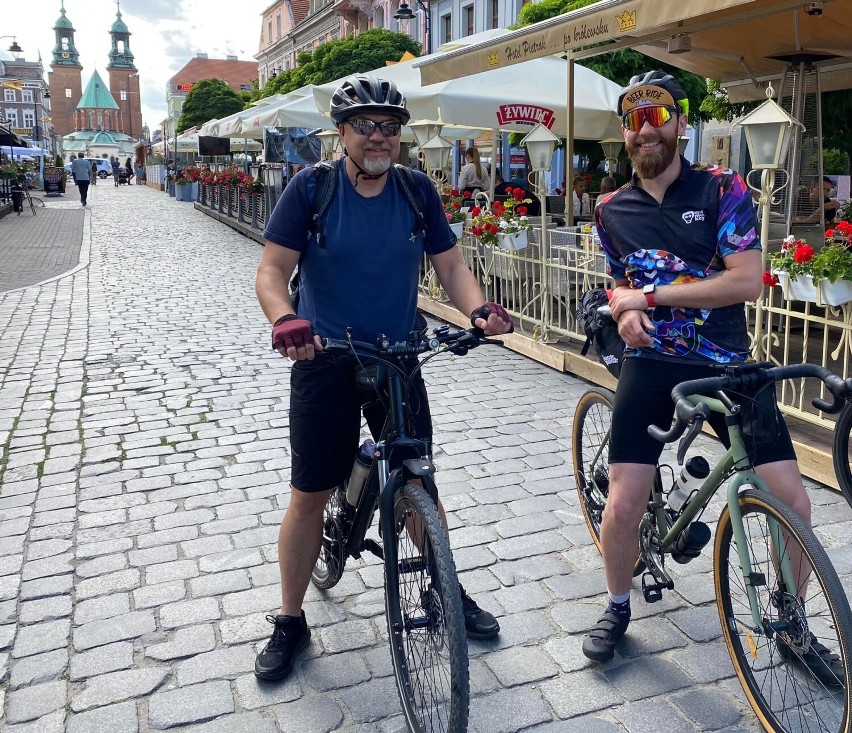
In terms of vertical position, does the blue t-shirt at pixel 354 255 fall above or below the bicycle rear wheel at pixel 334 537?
above

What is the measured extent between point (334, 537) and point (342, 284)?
97 cm

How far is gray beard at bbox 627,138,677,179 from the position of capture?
9.03 feet

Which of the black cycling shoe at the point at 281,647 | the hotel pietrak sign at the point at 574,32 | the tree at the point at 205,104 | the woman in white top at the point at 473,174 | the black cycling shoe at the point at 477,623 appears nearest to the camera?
the black cycling shoe at the point at 281,647

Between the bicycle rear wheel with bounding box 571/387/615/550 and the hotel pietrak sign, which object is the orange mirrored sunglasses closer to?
the bicycle rear wheel with bounding box 571/387/615/550

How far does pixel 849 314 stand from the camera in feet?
15.2

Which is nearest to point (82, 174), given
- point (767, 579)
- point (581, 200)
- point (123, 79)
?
point (581, 200)

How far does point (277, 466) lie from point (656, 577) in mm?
2612

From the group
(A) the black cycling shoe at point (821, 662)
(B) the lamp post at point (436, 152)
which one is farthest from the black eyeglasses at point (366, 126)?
(B) the lamp post at point (436, 152)

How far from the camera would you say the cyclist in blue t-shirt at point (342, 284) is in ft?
8.91

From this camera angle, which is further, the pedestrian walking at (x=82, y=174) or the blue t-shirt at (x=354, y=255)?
the pedestrian walking at (x=82, y=174)

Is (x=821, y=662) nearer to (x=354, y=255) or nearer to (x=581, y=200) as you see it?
(x=354, y=255)

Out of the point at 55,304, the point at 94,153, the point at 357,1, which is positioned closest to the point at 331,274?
the point at 55,304

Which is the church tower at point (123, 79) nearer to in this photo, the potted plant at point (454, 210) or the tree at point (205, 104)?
the tree at point (205, 104)

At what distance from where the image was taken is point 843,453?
→ 415 centimetres
